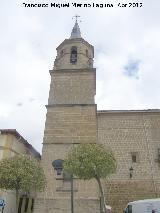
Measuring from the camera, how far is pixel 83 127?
911 inches

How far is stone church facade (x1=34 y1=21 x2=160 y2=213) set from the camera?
810 inches

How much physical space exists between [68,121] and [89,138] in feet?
7.35

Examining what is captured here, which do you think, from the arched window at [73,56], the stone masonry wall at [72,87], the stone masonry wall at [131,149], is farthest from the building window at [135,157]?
the arched window at [73,56]

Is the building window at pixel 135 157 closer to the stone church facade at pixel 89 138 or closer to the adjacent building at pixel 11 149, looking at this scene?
the stone church facade at pixel 89 138

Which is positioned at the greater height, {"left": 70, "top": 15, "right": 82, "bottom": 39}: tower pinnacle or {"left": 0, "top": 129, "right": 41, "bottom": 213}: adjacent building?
{"left": 70, "top": 15, "right": 82, "bottom": 39}: tower pinnacle

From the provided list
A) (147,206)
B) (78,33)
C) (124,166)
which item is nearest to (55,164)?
(124,166)

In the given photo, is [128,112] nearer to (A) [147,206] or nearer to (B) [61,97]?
(B) [61,97]

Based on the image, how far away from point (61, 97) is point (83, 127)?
341 cm

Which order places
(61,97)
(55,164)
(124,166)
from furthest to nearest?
1. (61,97)
2. (124,166)
3. (55,164)

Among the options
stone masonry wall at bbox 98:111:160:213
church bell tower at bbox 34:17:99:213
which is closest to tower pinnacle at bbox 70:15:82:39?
church bell tower at bbox 34:17:99:213

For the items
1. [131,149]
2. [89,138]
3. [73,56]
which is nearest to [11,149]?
[89,138]

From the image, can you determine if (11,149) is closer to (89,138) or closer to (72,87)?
(89,138)

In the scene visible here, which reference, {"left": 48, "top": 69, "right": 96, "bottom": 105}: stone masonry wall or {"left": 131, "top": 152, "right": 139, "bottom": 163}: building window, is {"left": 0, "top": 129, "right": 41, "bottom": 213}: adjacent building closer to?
{"left": 48, "top": 69, "right": 96, "bottom": 105}: stone masonry wall

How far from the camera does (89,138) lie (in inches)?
889
